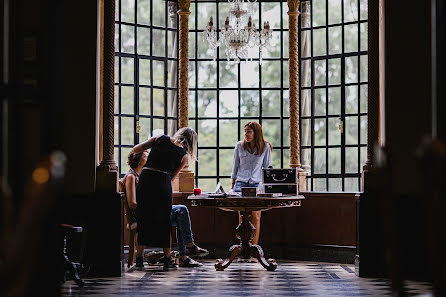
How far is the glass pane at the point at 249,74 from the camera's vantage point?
930cm

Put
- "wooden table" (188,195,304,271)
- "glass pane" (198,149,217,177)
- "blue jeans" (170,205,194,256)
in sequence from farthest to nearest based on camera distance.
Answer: "glass pane" (198,149,217,177) → "blue jeans" (170,205,194,256) → "wooden table" (188,195,304,271)

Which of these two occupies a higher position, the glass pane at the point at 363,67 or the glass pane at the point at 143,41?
the glass pane at the point at 143,41

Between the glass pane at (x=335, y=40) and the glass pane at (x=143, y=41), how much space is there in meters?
2.14

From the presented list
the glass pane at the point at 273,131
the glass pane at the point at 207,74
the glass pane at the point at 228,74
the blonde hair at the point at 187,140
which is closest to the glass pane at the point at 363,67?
the glass pane at the point at 273,131

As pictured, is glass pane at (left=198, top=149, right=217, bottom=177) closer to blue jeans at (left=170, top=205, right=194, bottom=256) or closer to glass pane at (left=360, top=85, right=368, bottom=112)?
blue jeans at (left=170, top=205, right=194, bottom=256)

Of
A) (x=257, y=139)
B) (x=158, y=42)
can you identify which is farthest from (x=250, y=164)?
(x=158, y=42)

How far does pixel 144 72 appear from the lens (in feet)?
29.3

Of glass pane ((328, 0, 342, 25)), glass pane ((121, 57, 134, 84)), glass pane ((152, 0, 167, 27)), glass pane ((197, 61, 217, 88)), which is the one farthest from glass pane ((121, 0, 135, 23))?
glass pane ((328, 0, 342, 25))

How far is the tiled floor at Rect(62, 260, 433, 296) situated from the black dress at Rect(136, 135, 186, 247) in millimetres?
364

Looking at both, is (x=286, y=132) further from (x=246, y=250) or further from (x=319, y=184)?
(x=246, y=250)

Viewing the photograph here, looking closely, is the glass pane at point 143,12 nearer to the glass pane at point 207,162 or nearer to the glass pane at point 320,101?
the glass pane at point 207,162

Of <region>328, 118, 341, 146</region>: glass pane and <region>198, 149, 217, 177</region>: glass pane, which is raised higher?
<region>328, 118, 341, 146</region>: glass pane

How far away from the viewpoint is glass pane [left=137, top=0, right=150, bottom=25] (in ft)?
29.4
